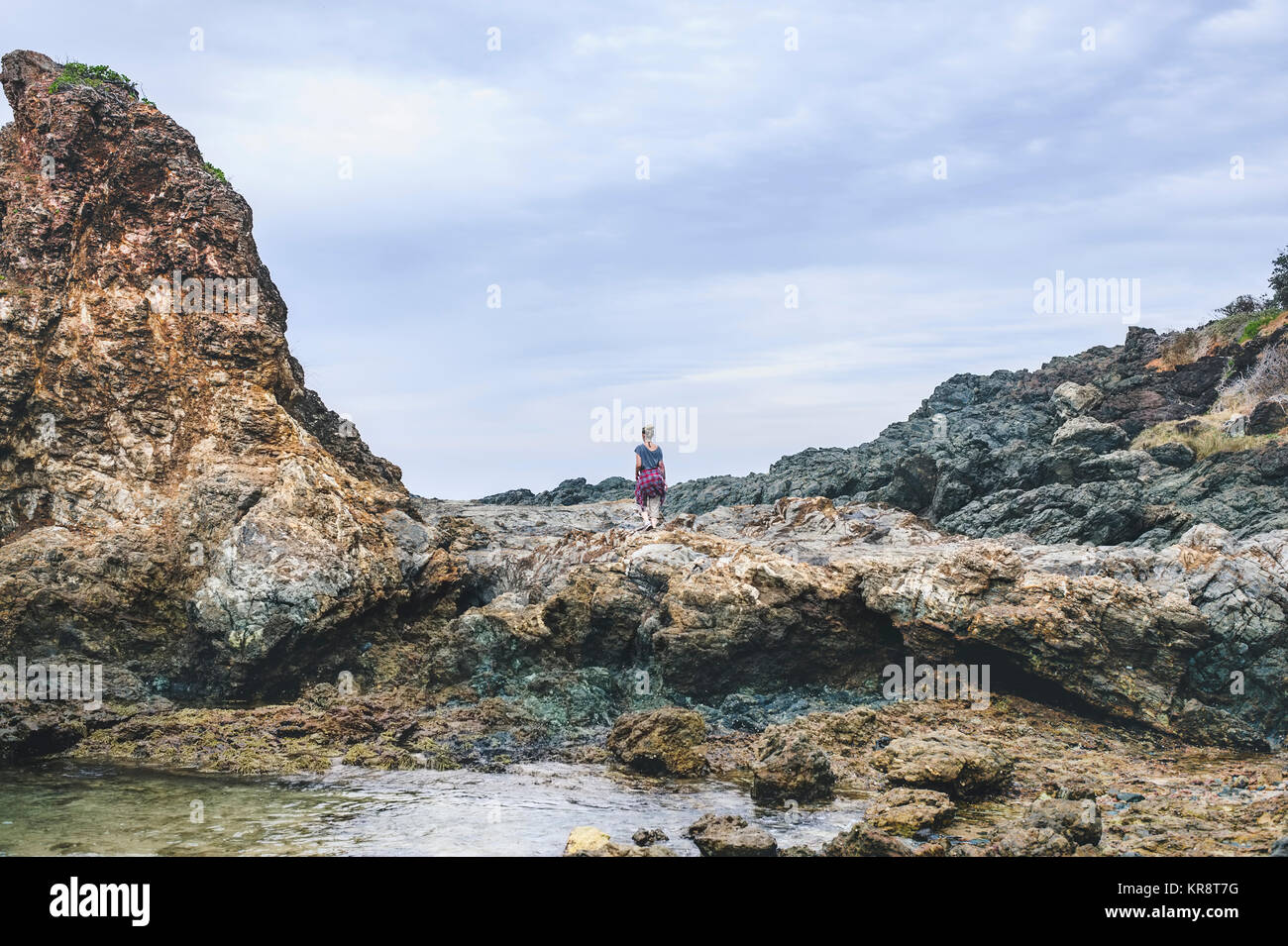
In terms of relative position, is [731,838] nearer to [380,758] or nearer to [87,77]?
Result: [380,758]

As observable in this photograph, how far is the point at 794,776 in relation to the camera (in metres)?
13.9

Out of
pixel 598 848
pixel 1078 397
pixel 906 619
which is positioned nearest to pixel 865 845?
pixel 598 848

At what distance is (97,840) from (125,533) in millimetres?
9311

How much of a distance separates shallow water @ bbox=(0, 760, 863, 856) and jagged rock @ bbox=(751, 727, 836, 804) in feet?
1.06

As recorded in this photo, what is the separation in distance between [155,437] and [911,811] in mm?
17173

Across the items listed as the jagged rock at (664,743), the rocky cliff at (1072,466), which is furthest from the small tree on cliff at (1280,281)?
the jagged rock at (664,743)

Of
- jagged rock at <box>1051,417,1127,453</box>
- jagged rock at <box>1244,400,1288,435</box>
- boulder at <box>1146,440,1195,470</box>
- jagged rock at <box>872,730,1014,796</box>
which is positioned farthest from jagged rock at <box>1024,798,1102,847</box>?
jagged rock at <box>1244,400,1288,435</box>

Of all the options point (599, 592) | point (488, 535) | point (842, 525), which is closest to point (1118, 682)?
point (842, 525)

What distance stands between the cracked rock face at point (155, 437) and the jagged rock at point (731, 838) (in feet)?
32.2

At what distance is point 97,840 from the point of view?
11484 mm

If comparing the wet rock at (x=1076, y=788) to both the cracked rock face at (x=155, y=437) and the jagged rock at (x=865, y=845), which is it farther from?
the cracked rock face at (x=155, y=437)

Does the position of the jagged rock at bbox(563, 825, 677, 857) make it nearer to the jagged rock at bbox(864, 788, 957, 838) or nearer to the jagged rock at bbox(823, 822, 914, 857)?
the jagged rock at bbox(823, 822, 914, 857)

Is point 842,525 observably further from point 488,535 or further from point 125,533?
point 125,533

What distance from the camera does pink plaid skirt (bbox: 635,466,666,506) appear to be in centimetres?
2269
